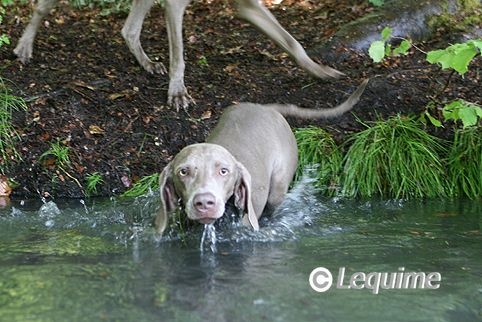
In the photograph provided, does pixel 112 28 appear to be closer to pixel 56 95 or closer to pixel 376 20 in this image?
pixel 56 95

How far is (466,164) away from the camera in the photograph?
24.1 feet

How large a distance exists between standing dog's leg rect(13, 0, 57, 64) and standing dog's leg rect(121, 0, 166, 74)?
80 cm

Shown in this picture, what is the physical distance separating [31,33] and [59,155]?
194cm

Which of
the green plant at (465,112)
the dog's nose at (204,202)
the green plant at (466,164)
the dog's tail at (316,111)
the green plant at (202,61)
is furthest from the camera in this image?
the green plant at (202,61)

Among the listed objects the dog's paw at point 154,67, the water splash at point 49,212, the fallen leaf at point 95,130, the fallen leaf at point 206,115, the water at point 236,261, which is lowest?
the water at point 236,261

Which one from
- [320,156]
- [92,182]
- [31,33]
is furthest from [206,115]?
[31,33]

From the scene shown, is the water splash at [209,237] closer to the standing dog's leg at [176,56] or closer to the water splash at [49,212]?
the water splash at [49,212]

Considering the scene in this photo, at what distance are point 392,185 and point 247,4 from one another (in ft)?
6.49

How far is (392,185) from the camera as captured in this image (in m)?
7.30

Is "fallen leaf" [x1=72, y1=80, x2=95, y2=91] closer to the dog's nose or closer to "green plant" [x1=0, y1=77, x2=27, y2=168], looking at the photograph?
"green plant" [x1=0, y1=77, x2=27, y2=168]

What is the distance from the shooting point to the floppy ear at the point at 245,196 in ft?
18.4

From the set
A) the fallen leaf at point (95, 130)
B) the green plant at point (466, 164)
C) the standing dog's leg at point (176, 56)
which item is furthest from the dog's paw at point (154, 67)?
the green plant at point (466, 164)

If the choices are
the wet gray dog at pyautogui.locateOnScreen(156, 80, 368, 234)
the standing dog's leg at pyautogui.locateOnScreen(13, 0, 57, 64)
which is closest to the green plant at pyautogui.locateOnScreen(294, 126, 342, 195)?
the wet gray dog at pyautogui.locateOnScreen(156, 80, 368, 234)

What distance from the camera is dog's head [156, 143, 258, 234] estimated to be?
17.0 ft
